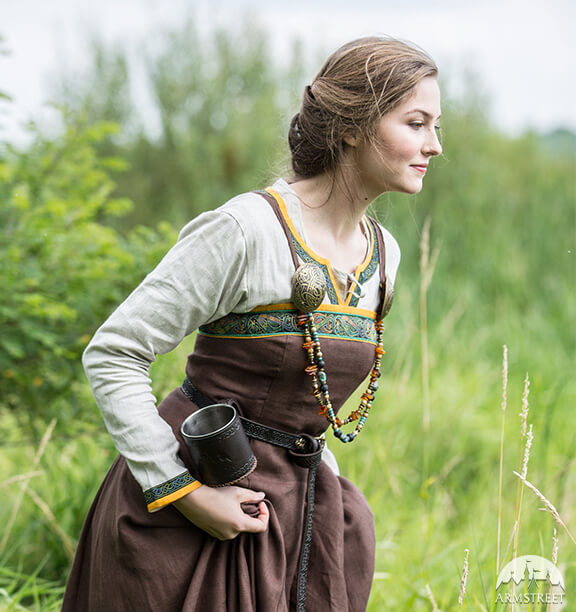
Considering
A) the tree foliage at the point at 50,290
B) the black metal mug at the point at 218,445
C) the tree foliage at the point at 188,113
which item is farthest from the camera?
the tree foliage at the point at 188,113

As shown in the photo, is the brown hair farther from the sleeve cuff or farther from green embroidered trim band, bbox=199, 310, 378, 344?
the sleeve cuff

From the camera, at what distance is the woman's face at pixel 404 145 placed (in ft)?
5.19

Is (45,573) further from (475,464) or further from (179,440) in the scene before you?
(475,464)

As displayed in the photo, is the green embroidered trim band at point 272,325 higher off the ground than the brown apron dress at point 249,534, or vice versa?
the green embroidered trim band at point 272,325

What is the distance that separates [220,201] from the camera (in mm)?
7707

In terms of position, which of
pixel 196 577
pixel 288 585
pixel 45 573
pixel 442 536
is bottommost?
pixel 442 536

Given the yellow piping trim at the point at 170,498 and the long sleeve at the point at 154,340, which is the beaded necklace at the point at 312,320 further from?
the yellow piping trim at the point at 170,498

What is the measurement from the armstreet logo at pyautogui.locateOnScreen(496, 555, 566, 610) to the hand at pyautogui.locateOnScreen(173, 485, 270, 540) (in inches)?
24.4

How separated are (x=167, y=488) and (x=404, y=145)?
85cm

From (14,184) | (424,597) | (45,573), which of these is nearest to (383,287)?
(424,597)

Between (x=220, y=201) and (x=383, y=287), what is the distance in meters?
6.11

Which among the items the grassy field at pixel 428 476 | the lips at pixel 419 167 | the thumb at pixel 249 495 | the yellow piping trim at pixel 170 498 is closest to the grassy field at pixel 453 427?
the grassy field at pixel 428 476

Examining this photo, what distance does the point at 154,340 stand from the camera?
1472 mm

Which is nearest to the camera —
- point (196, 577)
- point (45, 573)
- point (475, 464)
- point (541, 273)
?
point (196, 577)
